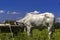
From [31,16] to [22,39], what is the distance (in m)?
5.62

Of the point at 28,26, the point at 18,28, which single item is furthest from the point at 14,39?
the point at 28,26

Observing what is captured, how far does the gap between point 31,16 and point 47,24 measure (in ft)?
2.75

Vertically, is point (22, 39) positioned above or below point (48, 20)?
below

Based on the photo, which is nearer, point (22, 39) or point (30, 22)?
point (22, 39)

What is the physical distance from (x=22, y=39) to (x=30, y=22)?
17.9ft

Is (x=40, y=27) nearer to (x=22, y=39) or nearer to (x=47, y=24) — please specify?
(x=47, y=24)

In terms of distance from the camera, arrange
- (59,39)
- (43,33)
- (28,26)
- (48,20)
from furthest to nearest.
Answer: (48,20) < (28,26) < (43,33) < (59,39)

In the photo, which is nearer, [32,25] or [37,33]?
[37,33]

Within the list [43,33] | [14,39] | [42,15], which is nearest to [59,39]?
[43,33]

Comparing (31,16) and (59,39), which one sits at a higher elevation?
(31,16)

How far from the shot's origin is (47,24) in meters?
12.1

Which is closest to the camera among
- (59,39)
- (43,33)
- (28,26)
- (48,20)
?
(59,39)

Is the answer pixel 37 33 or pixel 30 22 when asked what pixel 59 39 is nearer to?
pixel 37 33

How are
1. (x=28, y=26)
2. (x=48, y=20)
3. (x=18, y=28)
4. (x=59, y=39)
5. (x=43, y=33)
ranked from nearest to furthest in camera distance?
(x=59, y=39), (x=43, y=33), (x=18, y=28), (x=28, y=26), (x=48, y=20)
